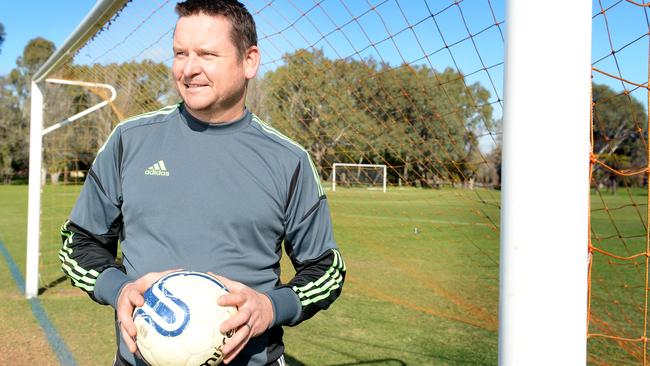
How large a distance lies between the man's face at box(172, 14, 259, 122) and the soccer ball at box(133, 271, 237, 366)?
1.82 feet

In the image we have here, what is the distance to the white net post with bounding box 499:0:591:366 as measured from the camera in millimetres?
1241

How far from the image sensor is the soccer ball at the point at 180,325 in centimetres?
149

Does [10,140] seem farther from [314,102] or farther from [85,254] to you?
[85,254]

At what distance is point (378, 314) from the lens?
5.64m

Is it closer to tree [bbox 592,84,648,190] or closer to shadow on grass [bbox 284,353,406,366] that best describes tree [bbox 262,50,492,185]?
tree [bbox 592,84,648,190]

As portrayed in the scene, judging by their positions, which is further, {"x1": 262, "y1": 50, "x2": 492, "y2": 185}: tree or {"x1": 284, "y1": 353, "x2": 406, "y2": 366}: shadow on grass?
{"x1": 262, "y1": 50, "x2": 492, "y2": 185}: tree

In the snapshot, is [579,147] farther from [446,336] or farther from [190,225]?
[446,336]

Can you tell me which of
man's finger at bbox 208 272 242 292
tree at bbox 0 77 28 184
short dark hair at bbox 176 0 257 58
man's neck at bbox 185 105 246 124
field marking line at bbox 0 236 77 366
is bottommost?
field marking line at bbox 0 236 77 366

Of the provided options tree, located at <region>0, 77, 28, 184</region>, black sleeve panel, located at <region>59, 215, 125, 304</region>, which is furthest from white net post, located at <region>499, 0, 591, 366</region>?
tree, located at <region>0, 77, 28, 184</region>

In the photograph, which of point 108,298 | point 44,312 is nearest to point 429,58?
point 108,298

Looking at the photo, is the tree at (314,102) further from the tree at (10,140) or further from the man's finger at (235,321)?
the tree at (10,140)

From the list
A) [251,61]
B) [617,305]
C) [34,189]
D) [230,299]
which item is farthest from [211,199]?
[617,305]

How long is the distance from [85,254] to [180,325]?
0.48 metres

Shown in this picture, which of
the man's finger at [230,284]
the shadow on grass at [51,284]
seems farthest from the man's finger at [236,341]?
the shadow on grass at [51,284]
